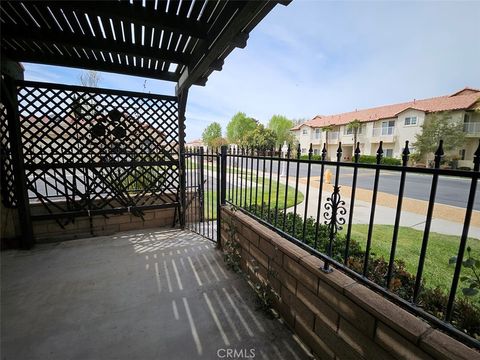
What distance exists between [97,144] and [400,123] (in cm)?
2908

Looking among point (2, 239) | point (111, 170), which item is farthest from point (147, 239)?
point (2, 239)

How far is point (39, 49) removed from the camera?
131 inches

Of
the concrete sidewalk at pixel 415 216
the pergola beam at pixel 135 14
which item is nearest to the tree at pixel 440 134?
the concrete sidewalk at pixel 415 216

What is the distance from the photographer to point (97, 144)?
4.09 meters

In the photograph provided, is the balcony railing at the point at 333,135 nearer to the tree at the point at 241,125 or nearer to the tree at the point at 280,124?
the tree at the point at 280,124

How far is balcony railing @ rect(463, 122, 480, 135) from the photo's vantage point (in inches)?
790

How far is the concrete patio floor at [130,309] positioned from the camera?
1.76m

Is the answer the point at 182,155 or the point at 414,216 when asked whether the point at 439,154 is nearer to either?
the point at 182,155

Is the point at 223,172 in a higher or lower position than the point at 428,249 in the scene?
higher

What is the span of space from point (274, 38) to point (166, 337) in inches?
179

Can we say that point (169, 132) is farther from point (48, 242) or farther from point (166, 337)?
point (166, 337)

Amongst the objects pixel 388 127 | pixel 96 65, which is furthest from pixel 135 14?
pixel 388 127

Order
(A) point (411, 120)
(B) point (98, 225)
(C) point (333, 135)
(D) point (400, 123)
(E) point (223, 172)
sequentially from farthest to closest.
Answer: (C) point (333, 135) < (D) point (400, 123) < (A) point (411, 120) < (B) point (98, 225) < (E) point (223, 172)

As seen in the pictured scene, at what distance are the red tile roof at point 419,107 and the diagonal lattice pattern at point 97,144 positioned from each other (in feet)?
88.9
